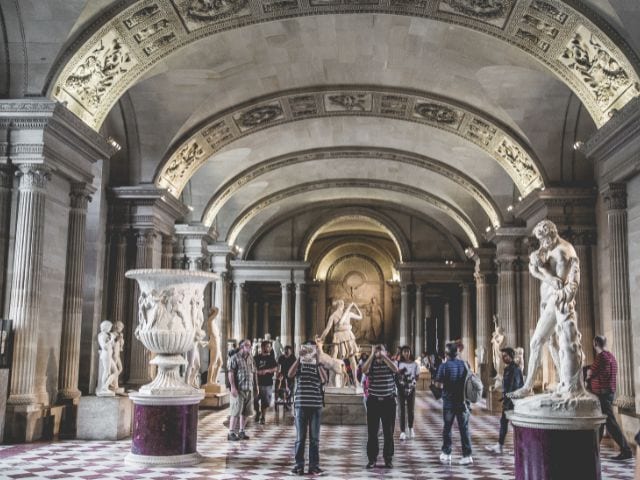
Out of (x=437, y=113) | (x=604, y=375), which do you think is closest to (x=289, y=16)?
(x=437, y=113)

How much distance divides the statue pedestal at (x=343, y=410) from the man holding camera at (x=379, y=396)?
231 inches

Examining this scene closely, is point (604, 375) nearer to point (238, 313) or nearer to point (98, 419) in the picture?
point (98, 419)

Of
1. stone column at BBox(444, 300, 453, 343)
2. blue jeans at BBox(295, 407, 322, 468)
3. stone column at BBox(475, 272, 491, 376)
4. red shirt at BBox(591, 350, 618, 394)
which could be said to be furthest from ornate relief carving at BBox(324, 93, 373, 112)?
stone column at BBox(444, 300, 453, 343)

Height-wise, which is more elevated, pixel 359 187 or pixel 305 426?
pixel 359 187

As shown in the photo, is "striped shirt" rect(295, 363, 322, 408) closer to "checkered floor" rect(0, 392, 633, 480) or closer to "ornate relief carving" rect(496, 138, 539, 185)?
"checkered floor" rect(0, 392, 633, 480)

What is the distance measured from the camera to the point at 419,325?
31625 millimetres

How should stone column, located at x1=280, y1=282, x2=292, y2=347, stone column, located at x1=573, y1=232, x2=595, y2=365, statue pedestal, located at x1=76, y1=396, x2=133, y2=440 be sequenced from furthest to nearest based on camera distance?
stone column, located at x1=280, y1=282, x2=292, y2=347 → stone column, located at x1=573, y1=232, x2=595, y2=365 → statue pedestal, located at x1=76, y1=396, x2=133, y2=440

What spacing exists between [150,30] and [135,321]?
6.95 metres

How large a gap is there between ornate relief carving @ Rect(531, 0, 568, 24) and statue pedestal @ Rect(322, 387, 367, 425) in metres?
8.31

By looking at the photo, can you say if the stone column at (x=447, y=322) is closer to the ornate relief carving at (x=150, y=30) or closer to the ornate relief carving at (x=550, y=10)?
the ornate relief carving at (x=550, y=10)

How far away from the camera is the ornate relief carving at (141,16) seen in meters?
12.7

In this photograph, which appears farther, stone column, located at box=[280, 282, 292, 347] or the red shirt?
stone column, located at box=[280, 282, 292, 347]

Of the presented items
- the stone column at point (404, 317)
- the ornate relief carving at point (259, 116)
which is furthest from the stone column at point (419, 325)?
the ornate relief carving at point (259, 116)

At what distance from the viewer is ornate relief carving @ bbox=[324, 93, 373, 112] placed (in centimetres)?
1806
